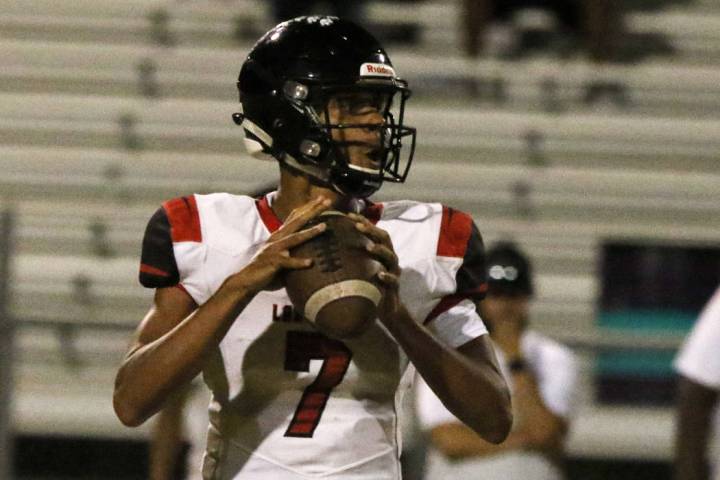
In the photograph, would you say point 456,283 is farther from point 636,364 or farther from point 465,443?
point 636,364

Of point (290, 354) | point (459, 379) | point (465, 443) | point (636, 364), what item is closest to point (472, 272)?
point (459, 379)

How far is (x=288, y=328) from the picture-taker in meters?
1.90

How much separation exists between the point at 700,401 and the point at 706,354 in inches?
3.9

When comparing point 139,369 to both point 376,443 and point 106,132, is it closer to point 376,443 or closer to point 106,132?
point 376,443

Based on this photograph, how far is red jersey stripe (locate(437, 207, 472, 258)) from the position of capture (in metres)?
1.96

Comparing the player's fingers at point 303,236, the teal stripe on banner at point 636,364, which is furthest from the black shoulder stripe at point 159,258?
the teal stripe on banner at point 636,364

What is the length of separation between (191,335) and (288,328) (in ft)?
0.61

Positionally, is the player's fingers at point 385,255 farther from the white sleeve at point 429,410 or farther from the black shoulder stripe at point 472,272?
the white sleeve at point 429,410

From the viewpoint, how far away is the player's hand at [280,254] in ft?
5.59

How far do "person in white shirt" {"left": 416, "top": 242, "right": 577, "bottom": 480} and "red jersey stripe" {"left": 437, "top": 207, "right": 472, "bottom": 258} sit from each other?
5.22 ft

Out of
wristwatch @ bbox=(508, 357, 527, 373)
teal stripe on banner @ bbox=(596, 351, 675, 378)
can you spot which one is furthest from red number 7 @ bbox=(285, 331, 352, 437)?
teal stripe on banner @ bbox=(596, 351, 675, 378)

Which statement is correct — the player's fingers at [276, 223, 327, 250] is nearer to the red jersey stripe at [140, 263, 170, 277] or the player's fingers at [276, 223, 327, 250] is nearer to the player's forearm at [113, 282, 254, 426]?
the player's forearm at [113, 282, 254, 426]

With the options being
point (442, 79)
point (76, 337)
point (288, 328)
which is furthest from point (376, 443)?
point (442, 79)

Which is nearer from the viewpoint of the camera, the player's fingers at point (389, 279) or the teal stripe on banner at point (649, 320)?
the player's fingers at point (389, 279)
